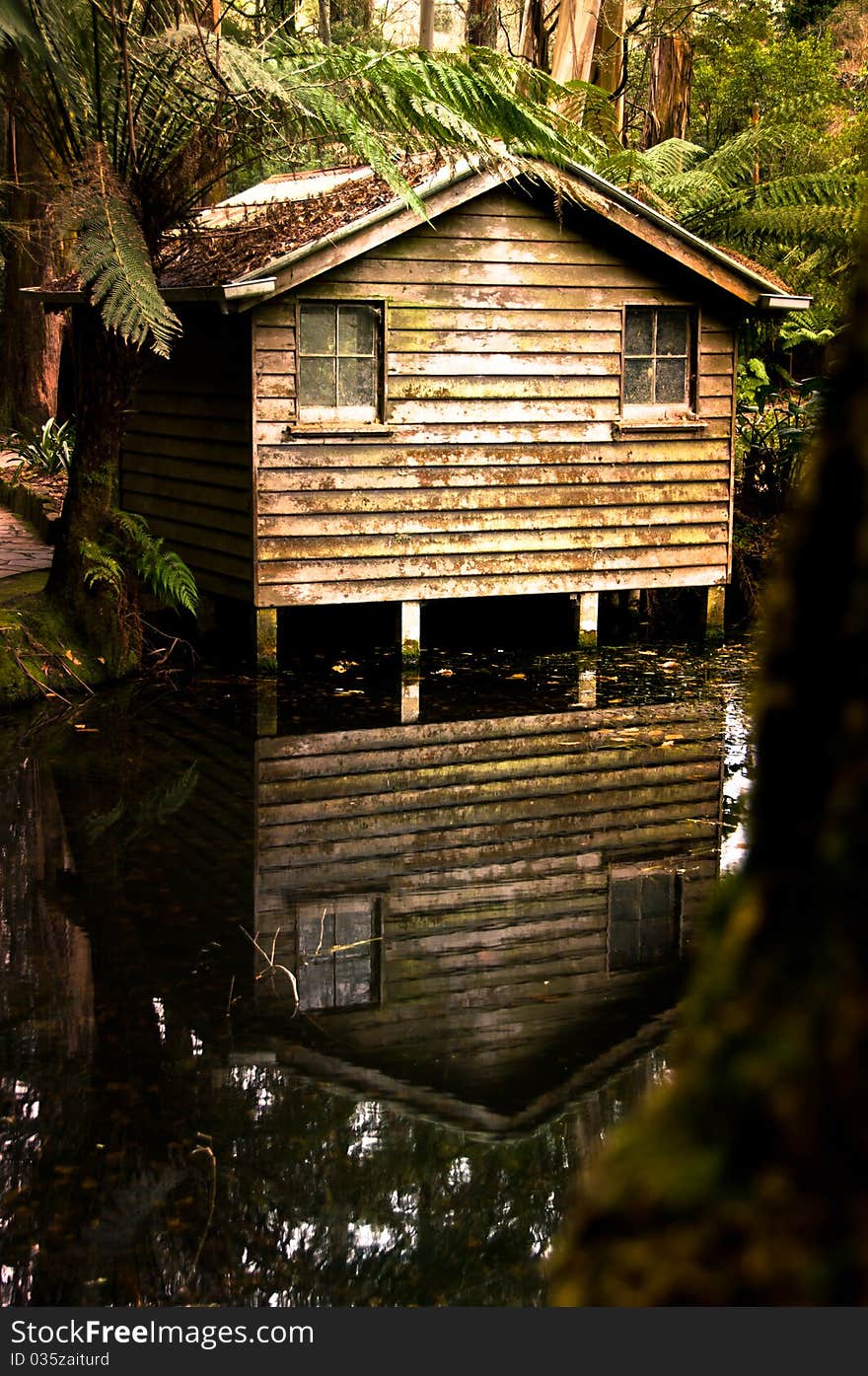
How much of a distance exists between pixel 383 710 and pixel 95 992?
5097 mm

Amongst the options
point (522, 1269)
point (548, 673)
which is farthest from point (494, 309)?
point (522, 1269)

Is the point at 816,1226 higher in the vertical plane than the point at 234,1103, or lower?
higher

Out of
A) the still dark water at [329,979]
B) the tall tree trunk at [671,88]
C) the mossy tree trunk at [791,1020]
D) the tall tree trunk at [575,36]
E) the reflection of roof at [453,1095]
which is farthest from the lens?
the tall tree trunk at [671,88]

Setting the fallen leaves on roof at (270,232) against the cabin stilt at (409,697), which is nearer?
the cabin stilt at (409,697)

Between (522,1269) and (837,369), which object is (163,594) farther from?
(837,369)

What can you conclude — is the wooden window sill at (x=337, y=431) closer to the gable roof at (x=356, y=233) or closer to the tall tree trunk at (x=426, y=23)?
the gable roof at (x=356, y=233)

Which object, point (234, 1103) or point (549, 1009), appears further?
point (549, 1009)

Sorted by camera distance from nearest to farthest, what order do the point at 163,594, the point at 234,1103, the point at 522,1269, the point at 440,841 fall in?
the point at 522,1269 < the point at 234,1103 < the point at 440,841 < the point at 163,594

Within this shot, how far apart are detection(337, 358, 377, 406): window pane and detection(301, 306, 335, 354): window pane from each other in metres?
→ 0.19

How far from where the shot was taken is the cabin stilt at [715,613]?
13.3 meters

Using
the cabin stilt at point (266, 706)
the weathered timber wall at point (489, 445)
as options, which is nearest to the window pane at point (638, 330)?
the weathered timber wall at point (489, 445)

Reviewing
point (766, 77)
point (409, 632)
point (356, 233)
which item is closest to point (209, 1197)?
point (409, 632)

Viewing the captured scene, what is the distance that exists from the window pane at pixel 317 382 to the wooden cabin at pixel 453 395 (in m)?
0.02

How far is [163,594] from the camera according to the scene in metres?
11.1
